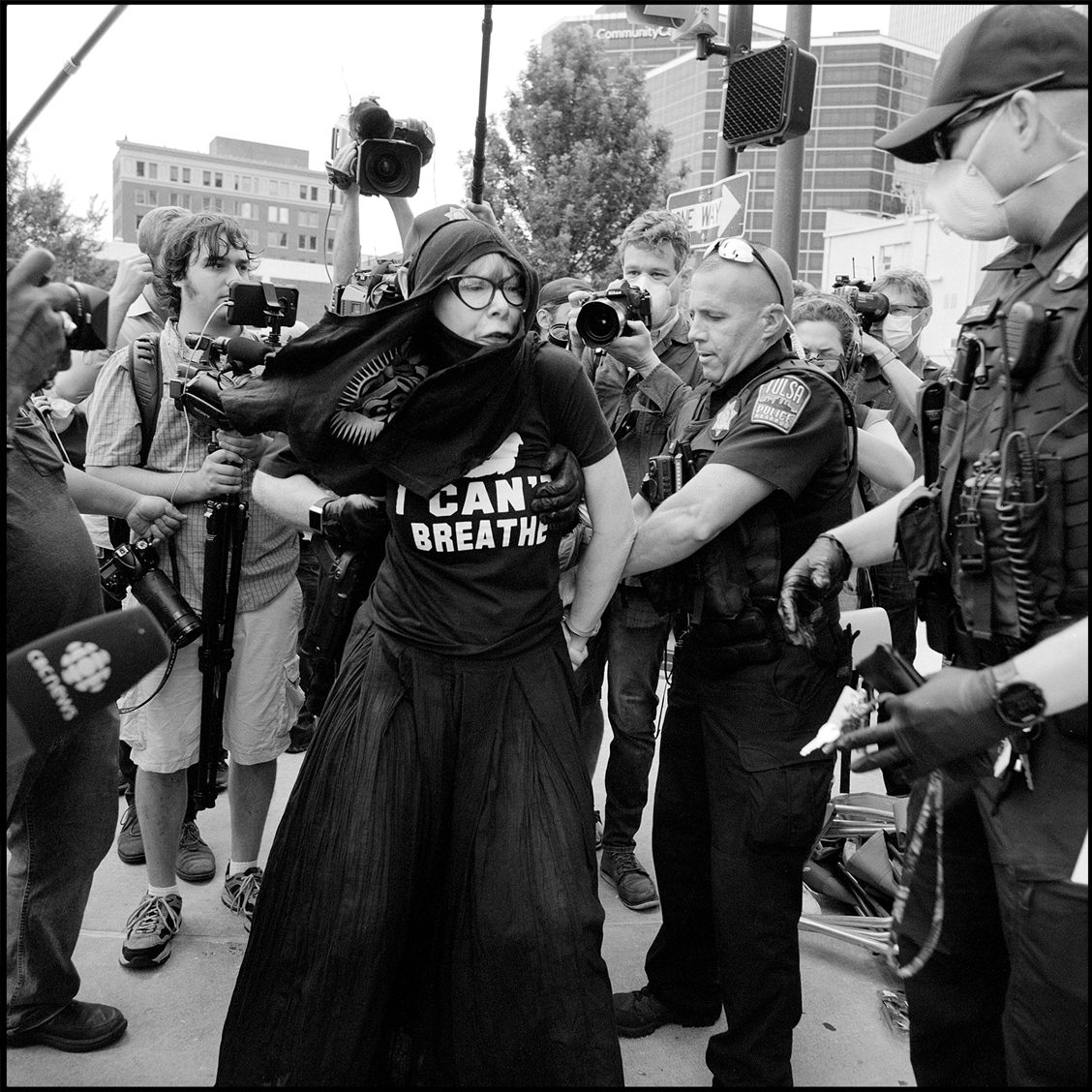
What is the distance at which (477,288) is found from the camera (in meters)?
2.24

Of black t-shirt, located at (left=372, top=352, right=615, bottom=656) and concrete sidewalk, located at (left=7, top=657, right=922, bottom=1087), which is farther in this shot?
concrete sidewalk, located at (left=7, top=657, right=922, bottom=1087)

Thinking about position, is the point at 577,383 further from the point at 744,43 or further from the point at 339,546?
the point at 744,43

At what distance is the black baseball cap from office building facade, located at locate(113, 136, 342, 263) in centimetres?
8610

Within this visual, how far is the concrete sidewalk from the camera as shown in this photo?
102 inches

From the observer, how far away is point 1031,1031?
63.4 inches

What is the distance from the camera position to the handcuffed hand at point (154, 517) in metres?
3.08

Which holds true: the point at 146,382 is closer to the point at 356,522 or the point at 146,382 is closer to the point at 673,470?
the point at 356,522

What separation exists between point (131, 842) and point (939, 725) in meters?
3.09

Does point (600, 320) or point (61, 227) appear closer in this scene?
point (600, 320)

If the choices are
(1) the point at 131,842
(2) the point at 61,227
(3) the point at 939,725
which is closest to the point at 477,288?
(3) the point at 939,725

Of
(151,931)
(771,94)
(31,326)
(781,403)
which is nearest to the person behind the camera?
(31,326)

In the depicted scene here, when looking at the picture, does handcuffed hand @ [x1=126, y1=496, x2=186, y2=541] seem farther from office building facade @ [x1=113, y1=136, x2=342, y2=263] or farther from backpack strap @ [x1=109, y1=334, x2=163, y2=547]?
office building facade @ [x1=113, y1=136, x2=342, y2=263]

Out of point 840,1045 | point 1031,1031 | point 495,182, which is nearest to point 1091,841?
point 1031,1031

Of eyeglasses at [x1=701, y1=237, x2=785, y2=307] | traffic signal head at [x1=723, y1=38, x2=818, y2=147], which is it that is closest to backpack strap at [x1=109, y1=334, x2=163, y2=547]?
eyeglasses at [x1=701, y1=237, x2=785, y2=307]
